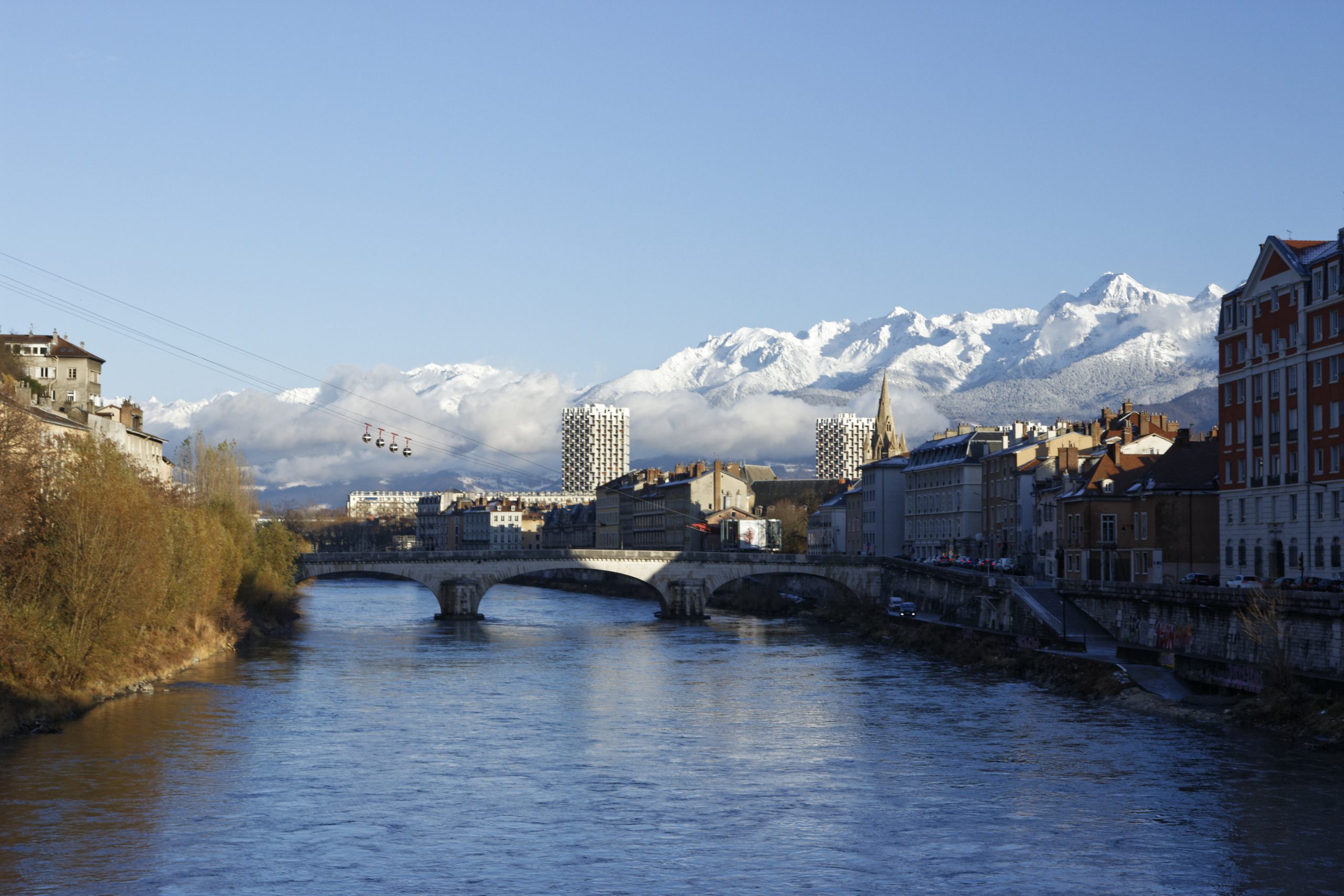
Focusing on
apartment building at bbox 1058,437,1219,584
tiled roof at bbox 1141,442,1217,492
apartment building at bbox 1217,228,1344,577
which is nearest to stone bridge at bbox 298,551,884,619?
apartment building at bbox 1058,437,1219,584

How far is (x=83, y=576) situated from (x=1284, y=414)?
49300 millimetres

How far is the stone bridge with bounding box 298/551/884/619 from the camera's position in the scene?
112000mm

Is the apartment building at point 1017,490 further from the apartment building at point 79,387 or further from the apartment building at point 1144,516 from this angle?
the apartment building at point 79,387

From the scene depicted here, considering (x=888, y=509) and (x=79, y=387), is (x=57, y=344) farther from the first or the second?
(x=888, y=509)

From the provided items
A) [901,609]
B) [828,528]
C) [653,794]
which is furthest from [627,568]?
[653,794]

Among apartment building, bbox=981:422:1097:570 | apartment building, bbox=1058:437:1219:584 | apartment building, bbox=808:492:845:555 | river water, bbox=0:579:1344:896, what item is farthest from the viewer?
apartment building, bbox=808:492:845:555

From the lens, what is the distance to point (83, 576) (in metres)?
49.4

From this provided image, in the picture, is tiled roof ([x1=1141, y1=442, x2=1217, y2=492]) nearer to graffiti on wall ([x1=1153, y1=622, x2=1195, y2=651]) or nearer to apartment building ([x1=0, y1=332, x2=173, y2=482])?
graffiti on wall ([x1=1153, y1=622, x2=1195, y2=651])

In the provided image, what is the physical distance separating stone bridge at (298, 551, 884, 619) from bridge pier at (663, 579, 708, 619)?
0.04 meters

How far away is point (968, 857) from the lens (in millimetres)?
31281

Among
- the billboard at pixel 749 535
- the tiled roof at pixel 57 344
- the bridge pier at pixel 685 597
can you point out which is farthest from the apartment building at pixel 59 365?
the billboard at pixel 749 535

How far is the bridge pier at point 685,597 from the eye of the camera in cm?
11500

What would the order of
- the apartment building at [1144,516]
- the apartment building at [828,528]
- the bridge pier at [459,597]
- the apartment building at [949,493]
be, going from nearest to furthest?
the apartment building at [1144,516] < the bridge pier at [459,597] < the apartment building at [949,493] < the apartment building at [828,528]

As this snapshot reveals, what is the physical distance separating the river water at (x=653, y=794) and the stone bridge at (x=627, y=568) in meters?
47.8
